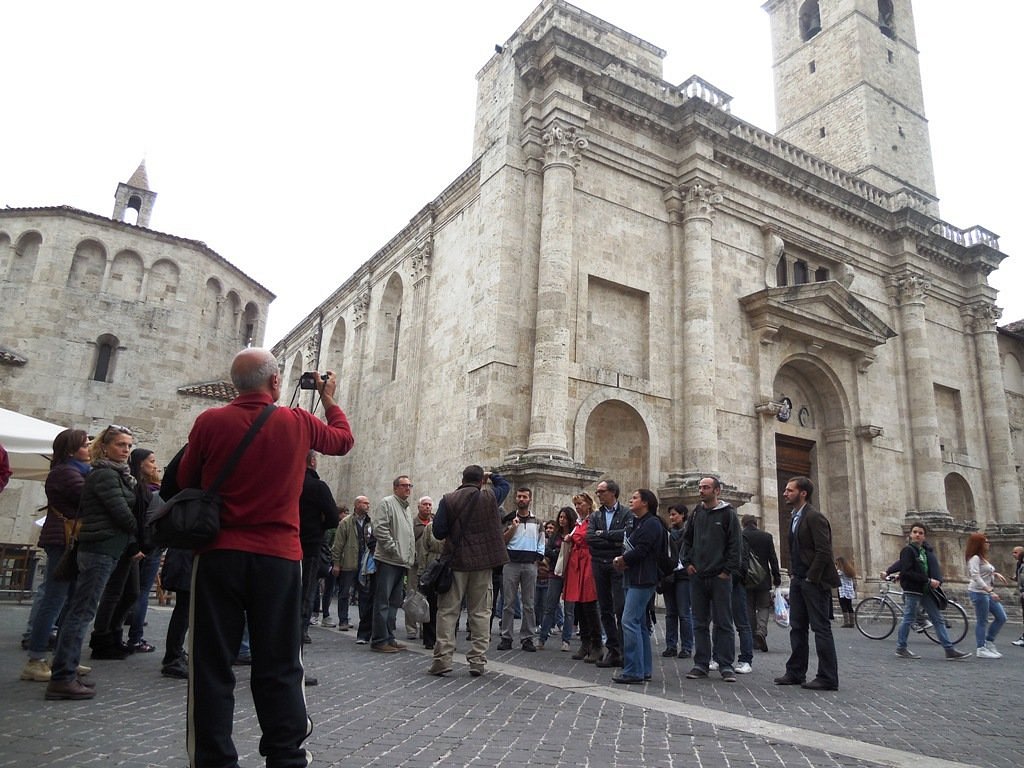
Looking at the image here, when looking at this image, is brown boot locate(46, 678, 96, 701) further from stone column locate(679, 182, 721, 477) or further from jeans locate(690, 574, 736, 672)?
stone column locate(679, 182, 721, 477)

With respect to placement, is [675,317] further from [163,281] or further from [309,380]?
[163,281]

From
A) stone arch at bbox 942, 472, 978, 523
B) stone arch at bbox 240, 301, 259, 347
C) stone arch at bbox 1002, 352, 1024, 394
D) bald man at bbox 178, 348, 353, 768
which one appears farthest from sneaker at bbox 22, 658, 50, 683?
stone arch at bbox 1002, 352, 1024, 394

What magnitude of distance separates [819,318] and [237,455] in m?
18.8

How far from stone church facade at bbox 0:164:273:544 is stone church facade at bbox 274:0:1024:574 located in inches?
231

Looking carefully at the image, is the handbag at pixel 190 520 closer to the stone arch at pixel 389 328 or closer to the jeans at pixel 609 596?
the jeans at pixel 609 596

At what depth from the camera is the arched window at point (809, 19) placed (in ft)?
95.5

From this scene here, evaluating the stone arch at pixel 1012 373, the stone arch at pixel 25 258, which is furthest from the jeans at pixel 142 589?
the stone arch at pixel 1012 373

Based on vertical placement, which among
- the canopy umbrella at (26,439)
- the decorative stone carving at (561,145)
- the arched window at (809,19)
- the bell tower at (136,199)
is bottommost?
the canopy umbrella at (26,439)

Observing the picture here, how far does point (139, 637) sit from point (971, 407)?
2534 cm

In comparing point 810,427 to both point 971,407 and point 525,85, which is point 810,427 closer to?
point 971,407

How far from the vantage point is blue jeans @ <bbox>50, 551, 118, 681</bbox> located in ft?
15.6

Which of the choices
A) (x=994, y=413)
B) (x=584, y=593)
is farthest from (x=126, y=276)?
(x=994, y=413)

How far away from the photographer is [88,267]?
82.5 ft

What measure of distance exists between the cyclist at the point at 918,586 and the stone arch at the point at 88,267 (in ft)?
85.9
